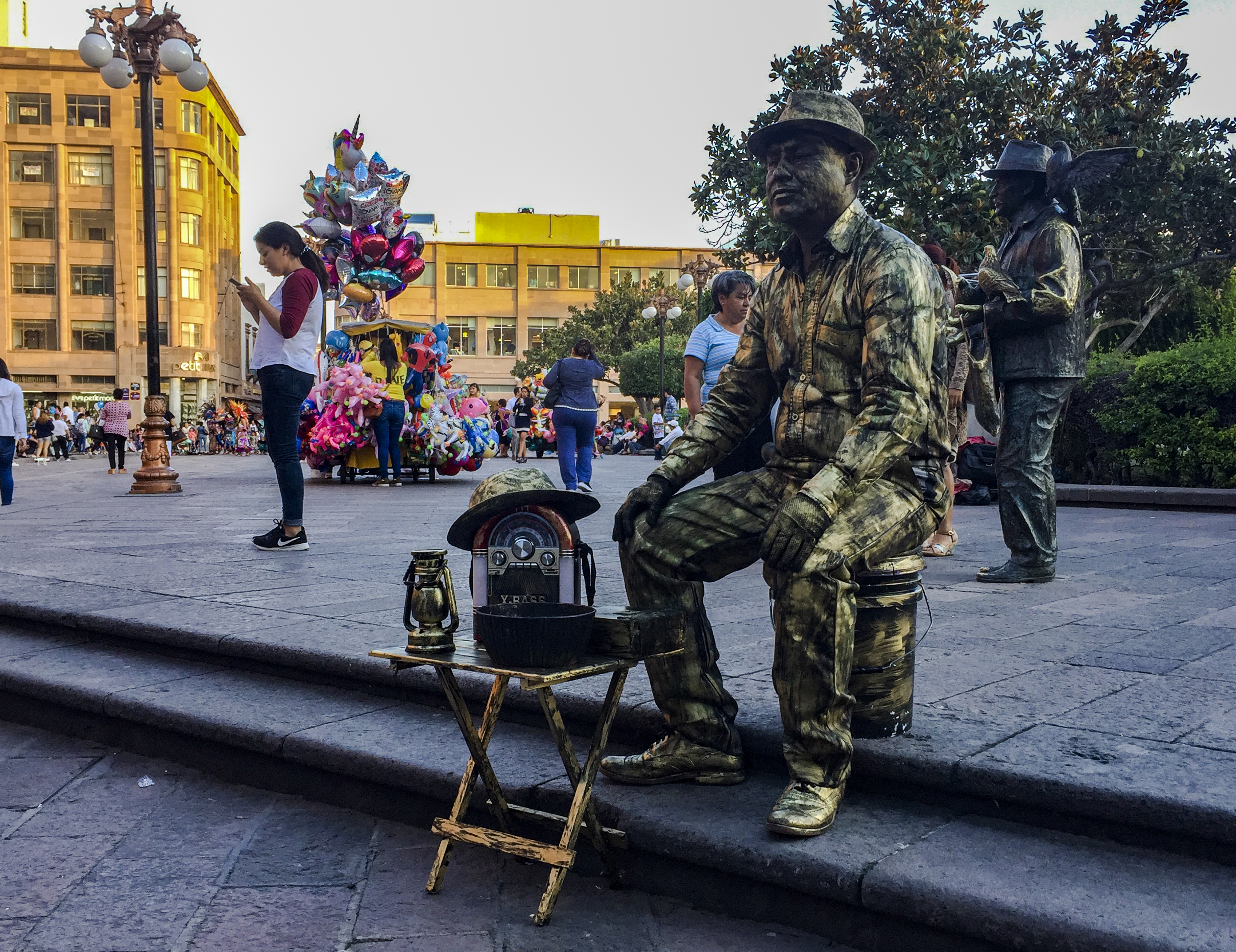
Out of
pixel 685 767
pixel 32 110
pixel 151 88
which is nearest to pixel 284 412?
pixel 685 767

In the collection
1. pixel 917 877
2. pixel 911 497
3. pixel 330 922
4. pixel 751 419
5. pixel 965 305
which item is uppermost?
pixel 965 305

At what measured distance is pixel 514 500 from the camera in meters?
2.93

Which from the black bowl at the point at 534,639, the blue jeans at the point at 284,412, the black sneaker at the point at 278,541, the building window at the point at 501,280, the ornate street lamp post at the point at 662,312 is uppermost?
the building window at the point at 501,280

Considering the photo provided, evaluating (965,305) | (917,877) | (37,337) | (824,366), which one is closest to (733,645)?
(824,366)

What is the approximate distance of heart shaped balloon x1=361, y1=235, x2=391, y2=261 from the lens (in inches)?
623

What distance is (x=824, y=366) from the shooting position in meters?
3.07

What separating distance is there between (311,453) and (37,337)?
175 feet

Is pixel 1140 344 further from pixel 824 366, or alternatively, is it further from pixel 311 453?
pixel 824 366

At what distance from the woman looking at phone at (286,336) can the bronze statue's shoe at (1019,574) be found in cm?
394

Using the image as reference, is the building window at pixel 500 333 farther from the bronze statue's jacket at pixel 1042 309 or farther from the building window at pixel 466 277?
the bronze statue's jacket at pixel 1042 309

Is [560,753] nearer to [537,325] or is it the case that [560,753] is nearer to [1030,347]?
[1030,347]

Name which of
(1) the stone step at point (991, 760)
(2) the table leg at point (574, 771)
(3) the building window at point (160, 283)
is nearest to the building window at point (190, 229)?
(3) the building window at point (160, 283)

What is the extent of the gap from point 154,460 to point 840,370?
1317 cm

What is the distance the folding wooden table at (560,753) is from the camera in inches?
104
